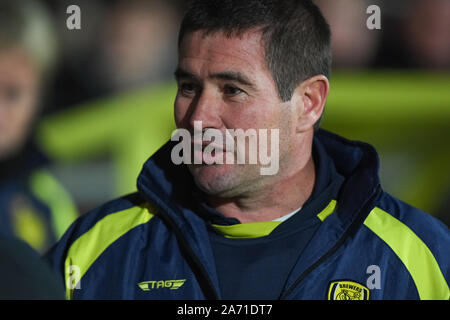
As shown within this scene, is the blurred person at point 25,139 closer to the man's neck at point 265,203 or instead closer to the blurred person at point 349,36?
the man's neck at point 265,203

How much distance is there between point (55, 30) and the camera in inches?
221

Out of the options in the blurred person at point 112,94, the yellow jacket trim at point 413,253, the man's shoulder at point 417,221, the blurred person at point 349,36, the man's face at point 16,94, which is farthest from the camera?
the blurred person at point 349,36

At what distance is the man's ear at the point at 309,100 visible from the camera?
2408mm

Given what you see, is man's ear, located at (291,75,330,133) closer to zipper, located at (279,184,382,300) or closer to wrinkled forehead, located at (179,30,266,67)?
wrinkled forehead, located at (179,30,266,67)

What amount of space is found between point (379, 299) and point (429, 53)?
3106 millimetres

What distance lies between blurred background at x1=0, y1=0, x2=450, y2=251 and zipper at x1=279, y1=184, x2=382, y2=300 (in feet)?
5.70

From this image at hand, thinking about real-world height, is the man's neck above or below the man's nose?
below

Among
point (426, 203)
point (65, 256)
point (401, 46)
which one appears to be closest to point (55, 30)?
point (401, 46)

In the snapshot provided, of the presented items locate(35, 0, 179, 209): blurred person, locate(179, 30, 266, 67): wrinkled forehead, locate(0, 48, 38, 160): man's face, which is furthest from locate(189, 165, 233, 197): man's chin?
locate(35, 0, 179, 209): blurred person

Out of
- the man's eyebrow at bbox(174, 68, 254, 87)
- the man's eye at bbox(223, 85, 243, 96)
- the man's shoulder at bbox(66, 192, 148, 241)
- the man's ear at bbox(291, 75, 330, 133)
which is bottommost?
the man's shoulder at bbox(66, 192, 148, 241)

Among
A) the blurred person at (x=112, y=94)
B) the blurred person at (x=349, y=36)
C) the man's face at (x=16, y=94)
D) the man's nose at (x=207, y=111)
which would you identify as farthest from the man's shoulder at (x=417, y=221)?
the blurred person at (x=349, y=36)

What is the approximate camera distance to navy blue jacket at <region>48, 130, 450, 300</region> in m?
2.12

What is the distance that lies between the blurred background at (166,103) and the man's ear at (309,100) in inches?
62.8

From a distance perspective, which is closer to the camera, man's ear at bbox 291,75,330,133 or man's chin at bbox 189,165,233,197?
man's chin at bbox 189,165,233,197
